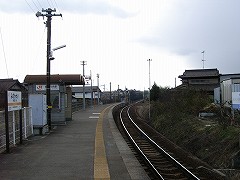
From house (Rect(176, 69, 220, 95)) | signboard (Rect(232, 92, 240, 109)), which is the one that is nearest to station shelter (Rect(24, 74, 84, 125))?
signboard (Rect(232, 92, 240, 109))

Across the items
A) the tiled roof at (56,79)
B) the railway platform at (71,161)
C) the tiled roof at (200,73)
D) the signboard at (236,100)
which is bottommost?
the railway platform at (71,161)

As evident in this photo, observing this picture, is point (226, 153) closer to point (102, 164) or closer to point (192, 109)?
point (102, 164)

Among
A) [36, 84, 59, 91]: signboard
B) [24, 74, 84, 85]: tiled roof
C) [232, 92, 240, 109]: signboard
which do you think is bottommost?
[232, 92, 240, 109]: signboard

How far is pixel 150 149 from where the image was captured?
53.6 feet

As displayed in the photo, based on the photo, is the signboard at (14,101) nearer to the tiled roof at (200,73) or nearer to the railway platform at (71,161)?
the railway platform at (71,161)

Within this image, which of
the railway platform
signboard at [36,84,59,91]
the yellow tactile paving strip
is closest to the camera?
the yellow tactile paving strip

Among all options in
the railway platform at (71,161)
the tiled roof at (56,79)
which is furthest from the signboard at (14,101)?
the tiled roof at (56,79)

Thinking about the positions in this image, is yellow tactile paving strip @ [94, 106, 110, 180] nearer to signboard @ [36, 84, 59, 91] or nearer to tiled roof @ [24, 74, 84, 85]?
signboard @ [36, 84, 59, 91]

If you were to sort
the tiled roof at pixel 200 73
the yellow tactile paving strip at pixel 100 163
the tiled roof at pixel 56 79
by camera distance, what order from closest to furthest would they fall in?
1. the yellow tactile paving strip at pixel 100 163
2. the tiled roof at pixel 56 79
3. the tiled roof at pixel 200 73

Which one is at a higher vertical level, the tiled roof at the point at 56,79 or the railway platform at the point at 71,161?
the tiled roof at the point at 56,79

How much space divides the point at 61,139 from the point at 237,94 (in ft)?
27.5

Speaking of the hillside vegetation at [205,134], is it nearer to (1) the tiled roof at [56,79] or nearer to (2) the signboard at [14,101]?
(1) the tiled roof at [56,79]

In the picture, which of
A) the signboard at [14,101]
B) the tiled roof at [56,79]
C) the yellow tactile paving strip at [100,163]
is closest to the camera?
the yellow tactile paving strip at [100,163]

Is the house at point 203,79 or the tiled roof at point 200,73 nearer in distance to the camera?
the house at point 203,79
